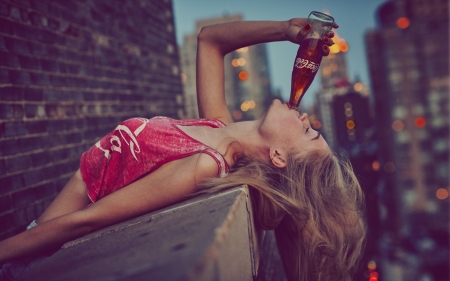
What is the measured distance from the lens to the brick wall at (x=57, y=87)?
2.60 metres

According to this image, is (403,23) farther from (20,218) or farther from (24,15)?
(20,218)

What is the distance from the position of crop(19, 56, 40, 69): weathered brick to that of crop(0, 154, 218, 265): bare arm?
5.24 ft

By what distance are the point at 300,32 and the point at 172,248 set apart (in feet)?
5.38

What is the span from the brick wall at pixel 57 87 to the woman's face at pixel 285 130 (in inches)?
69.4

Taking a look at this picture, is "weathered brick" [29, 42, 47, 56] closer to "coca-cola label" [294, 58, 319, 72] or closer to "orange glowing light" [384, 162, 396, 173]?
"coca-cola label" [294, 58, 319, 72]

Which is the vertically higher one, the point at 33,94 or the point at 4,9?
the point at 4,9

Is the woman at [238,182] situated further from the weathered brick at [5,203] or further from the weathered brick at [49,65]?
the weathered brick at [49,65]

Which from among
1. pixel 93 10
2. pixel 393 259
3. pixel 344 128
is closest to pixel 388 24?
pixel 344 128

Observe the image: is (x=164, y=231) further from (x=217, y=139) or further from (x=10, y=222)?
(x=10, y=222)

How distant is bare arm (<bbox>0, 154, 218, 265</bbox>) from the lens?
5.26 ft

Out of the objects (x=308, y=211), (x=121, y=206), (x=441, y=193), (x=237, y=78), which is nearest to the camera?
(x=121, y=206)

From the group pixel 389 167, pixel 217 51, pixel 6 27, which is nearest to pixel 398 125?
pixel 389 167

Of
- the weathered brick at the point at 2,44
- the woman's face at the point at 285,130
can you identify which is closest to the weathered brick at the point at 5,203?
the weathered brick at the point at 2,44

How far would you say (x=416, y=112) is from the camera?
48.7 metres
